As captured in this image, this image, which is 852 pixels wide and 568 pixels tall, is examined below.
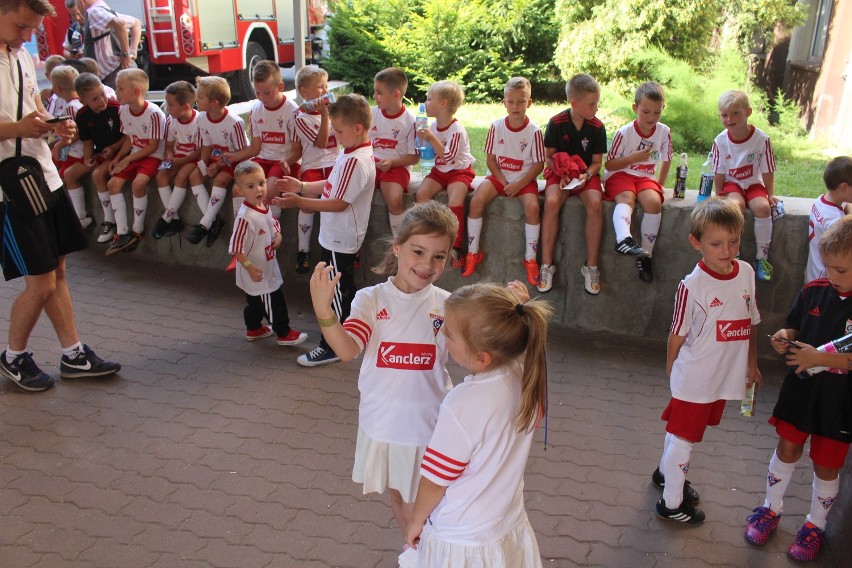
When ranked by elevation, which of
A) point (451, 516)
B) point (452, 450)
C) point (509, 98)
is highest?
point (509, 98)

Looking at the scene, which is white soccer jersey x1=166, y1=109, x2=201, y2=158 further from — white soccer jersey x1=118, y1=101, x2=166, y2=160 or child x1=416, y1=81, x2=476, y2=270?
child x1=416, y1=81, x2=476, y2=270

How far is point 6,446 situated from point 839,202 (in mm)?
4923

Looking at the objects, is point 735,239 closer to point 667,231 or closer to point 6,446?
point 667,231

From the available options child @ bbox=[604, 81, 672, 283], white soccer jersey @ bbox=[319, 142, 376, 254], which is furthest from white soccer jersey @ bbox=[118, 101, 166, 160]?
child @ bbox=[604, 81, 672, 283]

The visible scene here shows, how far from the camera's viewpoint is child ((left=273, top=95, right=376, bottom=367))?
4426 mm

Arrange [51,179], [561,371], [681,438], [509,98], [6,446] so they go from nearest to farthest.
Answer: [681,438] → [6,446] → [51,179] → [561,371] → [509,98]

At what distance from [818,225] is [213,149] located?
468 centimetres

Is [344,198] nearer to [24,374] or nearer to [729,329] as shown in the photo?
[24,374]

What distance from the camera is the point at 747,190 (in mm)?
5074

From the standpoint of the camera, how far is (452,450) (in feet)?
6.58

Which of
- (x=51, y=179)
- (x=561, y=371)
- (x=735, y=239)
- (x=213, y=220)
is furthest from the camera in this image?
(x=213, y=220)

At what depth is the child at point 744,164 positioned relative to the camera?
4875mm

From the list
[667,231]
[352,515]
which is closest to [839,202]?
[667,231]

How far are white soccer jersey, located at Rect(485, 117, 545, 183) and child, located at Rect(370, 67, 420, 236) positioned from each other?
643mm
